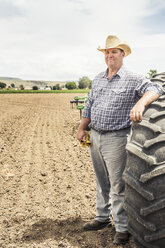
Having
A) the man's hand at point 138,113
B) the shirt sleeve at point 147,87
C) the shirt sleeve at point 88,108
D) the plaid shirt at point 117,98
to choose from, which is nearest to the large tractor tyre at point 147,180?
the man's hand at point 138,113

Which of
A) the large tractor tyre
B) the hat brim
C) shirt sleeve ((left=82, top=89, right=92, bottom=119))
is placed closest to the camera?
the large tractor tyre

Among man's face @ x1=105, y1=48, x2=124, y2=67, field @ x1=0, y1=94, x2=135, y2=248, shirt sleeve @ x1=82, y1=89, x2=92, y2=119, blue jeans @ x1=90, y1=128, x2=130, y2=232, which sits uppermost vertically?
man's face @ x1=105, y1=48, x2=124, y2=67

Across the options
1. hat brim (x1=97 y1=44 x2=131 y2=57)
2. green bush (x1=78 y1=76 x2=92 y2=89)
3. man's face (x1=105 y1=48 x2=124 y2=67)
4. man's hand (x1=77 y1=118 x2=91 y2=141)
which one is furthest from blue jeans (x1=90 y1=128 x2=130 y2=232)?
green bush (x1=78 y1=76 x2=92 y2=89)

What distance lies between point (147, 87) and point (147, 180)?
957mm

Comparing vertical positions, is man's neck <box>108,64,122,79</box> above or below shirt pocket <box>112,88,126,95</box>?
above

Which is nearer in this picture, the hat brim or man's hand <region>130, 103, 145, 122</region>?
man's hand <region>130, 103, 145, 122</region>

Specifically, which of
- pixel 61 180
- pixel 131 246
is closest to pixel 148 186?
pixel 131 246

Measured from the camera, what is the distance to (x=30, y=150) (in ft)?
23.0

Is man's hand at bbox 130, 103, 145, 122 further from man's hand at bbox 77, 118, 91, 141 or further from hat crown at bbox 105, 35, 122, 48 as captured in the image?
man's hand at bbox 77, 118, 91, 141

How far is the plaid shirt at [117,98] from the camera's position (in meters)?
2.79

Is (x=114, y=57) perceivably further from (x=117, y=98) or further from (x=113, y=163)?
(x=113, y=163)

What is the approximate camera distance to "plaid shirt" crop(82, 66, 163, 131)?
9.16 feet

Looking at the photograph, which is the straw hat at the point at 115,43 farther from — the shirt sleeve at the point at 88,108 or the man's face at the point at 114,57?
the shirt sleeve at the point at 88,108

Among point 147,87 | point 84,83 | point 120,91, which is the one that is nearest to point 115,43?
point 120,91
